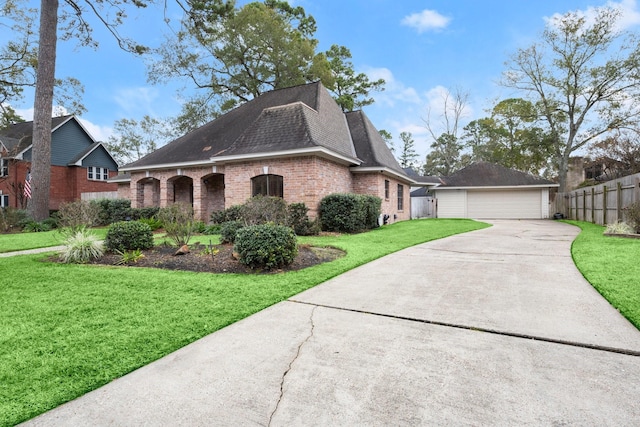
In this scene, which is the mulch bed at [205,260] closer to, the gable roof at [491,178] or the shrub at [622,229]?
the shrub at [622,229]

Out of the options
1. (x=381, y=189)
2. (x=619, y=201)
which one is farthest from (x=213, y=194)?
(x=619, y=201)

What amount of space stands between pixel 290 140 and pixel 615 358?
427 inches

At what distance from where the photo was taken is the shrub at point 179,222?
7328 millimetres

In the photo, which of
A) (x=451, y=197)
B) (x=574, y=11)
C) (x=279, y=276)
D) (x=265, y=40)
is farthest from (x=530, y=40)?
(x=279, y=276)

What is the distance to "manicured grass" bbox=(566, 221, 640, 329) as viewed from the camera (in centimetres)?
359

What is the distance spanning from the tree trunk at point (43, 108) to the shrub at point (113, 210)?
2.68 metres

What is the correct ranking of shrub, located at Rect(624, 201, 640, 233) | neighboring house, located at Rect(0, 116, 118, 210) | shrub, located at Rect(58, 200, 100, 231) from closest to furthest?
shrub, located at Rect(58, 200, 100, 231) < shrub, located at Rect(624, 201, 640, 233) < neighboring house, located at Rect(0, 116, 118, 210)

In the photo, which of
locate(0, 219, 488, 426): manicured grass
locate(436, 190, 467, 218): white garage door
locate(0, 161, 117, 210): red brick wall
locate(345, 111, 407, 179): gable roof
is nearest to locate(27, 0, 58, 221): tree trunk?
locate(0, 219, 488, 426): manicured grass

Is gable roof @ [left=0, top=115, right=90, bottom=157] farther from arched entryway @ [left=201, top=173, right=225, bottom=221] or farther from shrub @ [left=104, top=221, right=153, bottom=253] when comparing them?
shrub @ [left=104, top=221, right=153, bottom=253]

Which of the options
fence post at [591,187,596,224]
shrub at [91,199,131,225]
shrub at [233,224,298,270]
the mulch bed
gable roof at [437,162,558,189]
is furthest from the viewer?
gable roof at [437,162,558,189]

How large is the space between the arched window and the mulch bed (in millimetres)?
5334

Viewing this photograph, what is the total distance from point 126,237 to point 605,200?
56.8ft

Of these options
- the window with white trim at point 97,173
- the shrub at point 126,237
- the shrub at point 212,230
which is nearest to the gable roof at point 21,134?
the window with white trim at point 97,173

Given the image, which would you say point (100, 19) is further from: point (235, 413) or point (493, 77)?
point (493, 77)
